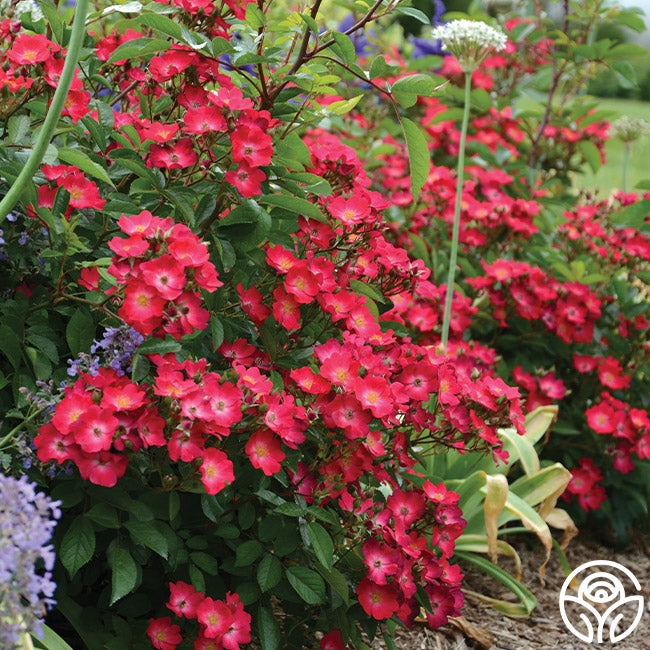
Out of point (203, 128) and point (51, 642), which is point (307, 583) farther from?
point (203, 128)

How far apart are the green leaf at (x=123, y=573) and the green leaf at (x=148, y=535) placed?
0.09ft

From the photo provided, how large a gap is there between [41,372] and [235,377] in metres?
0.31

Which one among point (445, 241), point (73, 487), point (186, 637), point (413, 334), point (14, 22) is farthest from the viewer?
point (445, 241)

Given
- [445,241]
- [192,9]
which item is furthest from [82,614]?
[445,241]

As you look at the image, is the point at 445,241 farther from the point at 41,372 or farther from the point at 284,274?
the point at 41,372

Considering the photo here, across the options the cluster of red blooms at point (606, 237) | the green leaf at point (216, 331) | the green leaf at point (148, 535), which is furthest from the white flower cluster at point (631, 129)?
the green leaf at point (148, 535)

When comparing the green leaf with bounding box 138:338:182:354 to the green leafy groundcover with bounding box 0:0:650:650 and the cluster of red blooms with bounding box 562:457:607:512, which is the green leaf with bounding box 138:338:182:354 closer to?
the green leafy groundcover with bounding box 0:0:650:650

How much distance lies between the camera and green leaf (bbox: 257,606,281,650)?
125 centimetres

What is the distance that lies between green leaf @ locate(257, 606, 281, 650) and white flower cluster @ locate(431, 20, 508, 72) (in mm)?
1368

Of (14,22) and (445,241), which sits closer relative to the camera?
(14,22)

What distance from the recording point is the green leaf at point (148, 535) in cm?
113

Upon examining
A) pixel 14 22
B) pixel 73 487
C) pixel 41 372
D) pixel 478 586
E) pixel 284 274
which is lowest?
pixel 478 586

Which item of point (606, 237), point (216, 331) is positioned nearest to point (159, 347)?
point (216, 331)

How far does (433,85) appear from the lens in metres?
1.34
